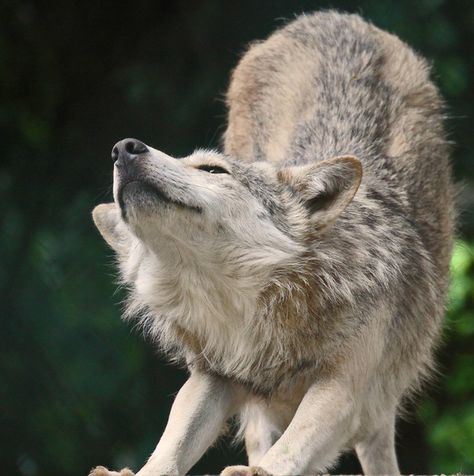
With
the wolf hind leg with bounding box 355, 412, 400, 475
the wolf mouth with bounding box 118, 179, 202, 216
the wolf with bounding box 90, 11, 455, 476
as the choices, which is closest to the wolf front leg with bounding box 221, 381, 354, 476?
the wolf with bounding box 90, 11, 455, 476

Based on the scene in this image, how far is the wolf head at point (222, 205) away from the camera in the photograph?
191 inches

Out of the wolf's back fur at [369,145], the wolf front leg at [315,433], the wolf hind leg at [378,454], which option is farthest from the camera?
the wolf hind leg at [378,454]

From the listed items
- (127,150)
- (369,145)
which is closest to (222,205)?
(127,150)

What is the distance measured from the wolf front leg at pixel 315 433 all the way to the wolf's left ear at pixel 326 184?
0.84 m

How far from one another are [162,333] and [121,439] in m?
4.48

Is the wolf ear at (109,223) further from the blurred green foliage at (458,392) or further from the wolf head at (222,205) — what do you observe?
the blurred green foliage at (458,392)

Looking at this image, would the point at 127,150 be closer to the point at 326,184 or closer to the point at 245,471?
the point at 326,184

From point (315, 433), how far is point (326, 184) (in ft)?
4.12

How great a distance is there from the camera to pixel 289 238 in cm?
533

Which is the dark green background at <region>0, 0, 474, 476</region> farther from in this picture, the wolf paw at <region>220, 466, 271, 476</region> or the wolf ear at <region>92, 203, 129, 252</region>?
the wolf paw at <region>220, 466, 271, 476</region>

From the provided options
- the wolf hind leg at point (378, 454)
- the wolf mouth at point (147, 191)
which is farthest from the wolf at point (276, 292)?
the wolf hind leg at point (378, 454)

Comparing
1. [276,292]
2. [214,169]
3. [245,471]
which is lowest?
[245,471]

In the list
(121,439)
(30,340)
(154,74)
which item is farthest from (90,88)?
(121,439)

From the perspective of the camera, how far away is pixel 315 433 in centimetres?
486
